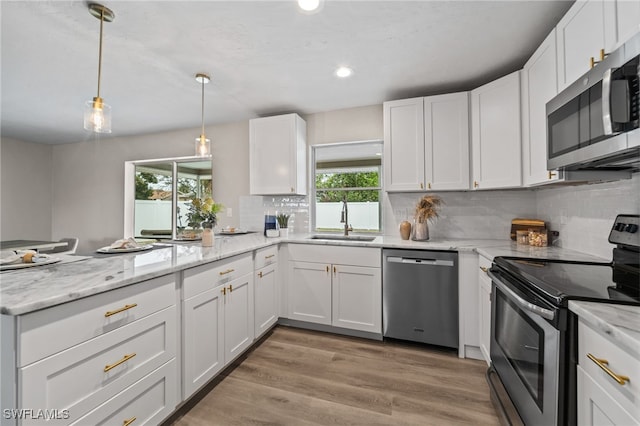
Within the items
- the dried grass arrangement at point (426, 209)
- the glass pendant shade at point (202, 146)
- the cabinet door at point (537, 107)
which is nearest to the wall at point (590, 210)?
the cabinet door at point (537, 107)

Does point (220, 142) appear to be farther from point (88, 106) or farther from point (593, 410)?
point (593, 410)

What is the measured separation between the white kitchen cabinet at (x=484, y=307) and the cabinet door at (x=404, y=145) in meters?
0.96

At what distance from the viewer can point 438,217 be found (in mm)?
2941

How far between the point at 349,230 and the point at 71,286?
102 inches

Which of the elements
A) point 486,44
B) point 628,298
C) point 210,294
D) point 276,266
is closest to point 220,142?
point 276,266

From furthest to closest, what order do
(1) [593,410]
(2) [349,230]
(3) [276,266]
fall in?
(2) [349,230]
(3) [276,266]
(1) [593,410]

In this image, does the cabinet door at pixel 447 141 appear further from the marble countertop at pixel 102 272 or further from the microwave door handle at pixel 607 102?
the microwave door handle at pixel 607 102

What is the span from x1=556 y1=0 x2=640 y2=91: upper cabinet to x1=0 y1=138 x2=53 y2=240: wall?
7.09 m

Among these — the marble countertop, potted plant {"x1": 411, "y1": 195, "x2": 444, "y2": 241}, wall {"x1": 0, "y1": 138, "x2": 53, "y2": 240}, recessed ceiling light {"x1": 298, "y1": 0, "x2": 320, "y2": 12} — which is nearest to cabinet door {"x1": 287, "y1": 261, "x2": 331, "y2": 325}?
the marble countertop

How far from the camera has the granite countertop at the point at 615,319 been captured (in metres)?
0.71

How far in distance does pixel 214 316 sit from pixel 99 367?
730 millimetres

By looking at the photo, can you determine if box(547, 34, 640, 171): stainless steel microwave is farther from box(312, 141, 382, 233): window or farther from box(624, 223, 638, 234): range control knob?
box(312, 141, 382, 233): window

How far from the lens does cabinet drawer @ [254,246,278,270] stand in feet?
7.97

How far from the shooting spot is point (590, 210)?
1.83m
